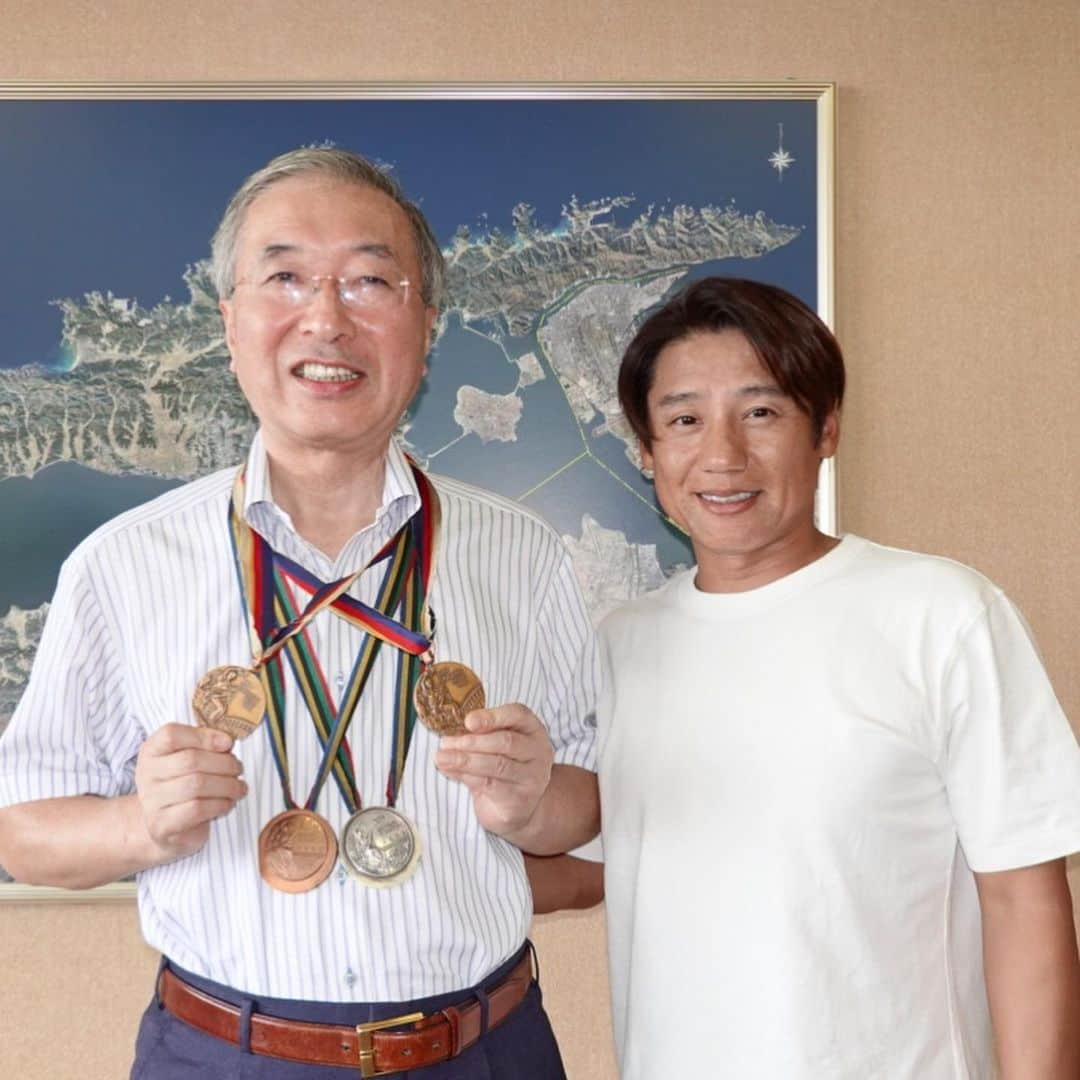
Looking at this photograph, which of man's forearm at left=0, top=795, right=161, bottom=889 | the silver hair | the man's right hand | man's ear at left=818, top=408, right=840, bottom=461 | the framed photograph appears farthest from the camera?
the framed photograph

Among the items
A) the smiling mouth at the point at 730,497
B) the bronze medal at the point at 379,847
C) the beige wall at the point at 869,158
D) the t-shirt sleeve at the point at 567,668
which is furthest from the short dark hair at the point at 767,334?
the beige wall at the point at 869,158

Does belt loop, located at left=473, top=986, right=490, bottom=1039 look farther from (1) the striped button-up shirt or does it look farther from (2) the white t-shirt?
(2) the white t-shirt

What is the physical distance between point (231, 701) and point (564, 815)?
1.63 feet

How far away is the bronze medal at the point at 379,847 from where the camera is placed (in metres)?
1.48

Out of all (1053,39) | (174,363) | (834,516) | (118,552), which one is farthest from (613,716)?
(1053,39)

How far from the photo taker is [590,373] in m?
2.82

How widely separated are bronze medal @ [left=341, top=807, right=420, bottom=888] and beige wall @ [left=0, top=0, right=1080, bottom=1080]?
155 centimetres

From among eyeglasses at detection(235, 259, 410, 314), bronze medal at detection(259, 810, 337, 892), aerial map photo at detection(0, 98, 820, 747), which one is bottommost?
bronze medal at detection(259, 810, 337, 892)

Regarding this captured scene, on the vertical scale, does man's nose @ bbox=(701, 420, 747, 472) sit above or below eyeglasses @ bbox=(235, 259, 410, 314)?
below

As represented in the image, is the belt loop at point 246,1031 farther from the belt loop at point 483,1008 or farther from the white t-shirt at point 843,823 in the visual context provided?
the white t-shirt at point 843,823

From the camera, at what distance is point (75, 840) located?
1.51 meters

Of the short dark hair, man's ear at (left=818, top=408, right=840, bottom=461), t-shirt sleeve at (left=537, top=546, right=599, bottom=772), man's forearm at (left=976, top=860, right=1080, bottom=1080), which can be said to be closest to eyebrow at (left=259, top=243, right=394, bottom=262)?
the short dark hair

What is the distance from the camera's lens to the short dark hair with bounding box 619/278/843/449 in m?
1.63

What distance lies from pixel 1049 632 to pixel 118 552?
207 cm
